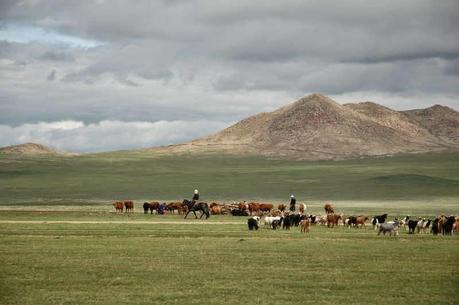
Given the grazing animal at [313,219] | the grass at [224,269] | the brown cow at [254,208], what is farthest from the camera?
the brown cow at [254,208]

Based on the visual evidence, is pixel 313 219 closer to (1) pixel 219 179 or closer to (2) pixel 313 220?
(2) pixel 313 220

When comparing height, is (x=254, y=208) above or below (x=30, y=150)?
below

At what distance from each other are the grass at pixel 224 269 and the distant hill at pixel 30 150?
157876mm

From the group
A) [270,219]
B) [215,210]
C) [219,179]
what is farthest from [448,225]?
[219,179]

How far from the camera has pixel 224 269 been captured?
2064cm

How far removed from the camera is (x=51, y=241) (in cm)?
2812

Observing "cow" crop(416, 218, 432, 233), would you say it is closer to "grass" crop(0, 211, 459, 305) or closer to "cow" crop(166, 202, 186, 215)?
"grass" crop(0, 211, 459, 305)

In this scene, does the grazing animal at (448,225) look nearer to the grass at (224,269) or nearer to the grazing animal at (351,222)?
the grass at (224,269)

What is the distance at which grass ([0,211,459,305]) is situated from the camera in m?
16.6

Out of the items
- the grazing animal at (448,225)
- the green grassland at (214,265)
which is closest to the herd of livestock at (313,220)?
the grazing animal at (448,225)

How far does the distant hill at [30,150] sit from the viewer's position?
184 metres

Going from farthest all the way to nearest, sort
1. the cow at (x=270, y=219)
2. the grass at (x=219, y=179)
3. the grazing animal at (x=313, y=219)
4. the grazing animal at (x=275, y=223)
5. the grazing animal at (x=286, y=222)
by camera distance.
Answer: the grass at (x=219, y=179), the grazing animal at (x=313, y=219), the cow at (x=270, y=219), the grazing animal at (x=275, y=223), the grazing animal at (x=286, y=222)

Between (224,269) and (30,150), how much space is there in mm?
176320

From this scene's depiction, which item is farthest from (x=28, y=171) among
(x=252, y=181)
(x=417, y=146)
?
(x=417, y=146)
